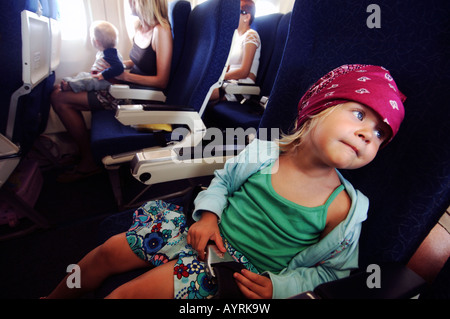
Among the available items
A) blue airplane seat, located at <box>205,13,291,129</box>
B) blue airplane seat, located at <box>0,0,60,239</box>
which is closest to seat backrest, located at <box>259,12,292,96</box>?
blue airplane seat, located at <box>205,13,291,129</box>

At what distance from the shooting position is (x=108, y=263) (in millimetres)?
675

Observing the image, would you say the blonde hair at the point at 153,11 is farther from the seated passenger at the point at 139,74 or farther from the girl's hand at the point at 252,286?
the girl's hand at the point at 252,286

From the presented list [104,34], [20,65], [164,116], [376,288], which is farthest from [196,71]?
[376,288]

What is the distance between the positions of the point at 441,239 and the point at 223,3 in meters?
1.50

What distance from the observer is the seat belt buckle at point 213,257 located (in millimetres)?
574

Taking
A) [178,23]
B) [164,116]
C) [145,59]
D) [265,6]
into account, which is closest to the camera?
[164,116]

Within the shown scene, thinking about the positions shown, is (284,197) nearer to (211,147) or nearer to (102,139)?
(211,147)

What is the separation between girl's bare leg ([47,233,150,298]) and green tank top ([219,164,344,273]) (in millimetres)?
294

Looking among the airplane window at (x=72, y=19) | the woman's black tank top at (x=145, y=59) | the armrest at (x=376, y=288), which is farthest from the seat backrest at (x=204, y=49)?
the airplane window at (x=72, y=19)

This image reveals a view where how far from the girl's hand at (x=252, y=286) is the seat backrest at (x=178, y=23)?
166 cm

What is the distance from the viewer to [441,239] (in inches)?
37.5

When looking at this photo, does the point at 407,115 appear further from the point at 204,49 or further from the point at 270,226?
the point at 204,49

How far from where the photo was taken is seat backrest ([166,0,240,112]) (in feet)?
3.76

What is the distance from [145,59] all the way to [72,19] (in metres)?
1.00
